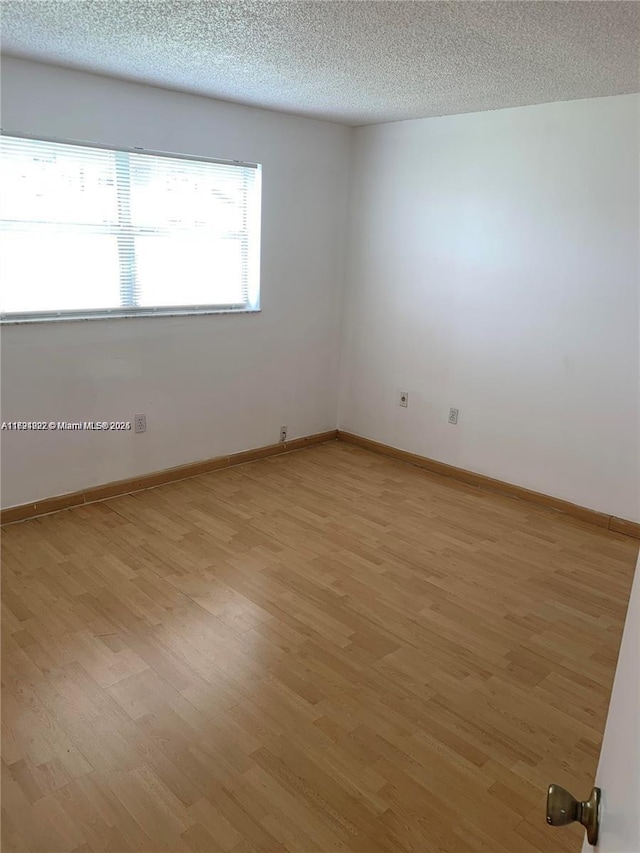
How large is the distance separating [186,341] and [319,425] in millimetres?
1449

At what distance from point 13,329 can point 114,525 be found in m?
1.16

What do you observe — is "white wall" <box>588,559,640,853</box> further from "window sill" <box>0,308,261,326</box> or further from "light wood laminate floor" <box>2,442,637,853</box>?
"window sill" <box>0,308,261,326</box>

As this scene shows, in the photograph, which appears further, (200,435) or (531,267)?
(200,435)

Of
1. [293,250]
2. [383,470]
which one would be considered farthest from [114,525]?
[293,250]

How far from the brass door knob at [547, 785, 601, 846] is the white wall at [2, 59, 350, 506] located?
3.22m

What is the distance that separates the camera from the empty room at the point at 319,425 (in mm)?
1916

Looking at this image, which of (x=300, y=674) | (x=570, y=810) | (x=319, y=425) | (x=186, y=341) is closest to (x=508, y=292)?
(x=319, y=425)

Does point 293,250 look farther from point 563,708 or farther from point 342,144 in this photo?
point 563,708

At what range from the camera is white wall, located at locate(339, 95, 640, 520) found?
11.5 feet

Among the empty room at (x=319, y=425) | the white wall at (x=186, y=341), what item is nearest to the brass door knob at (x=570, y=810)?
the empty room at (x=319, y=425)

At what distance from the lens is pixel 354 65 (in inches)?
111

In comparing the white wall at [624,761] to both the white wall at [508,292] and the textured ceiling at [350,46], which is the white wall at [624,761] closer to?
the textured ceiling at [350,46]

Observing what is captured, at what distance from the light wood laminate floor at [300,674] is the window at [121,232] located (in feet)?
4.07

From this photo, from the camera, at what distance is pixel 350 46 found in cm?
254
